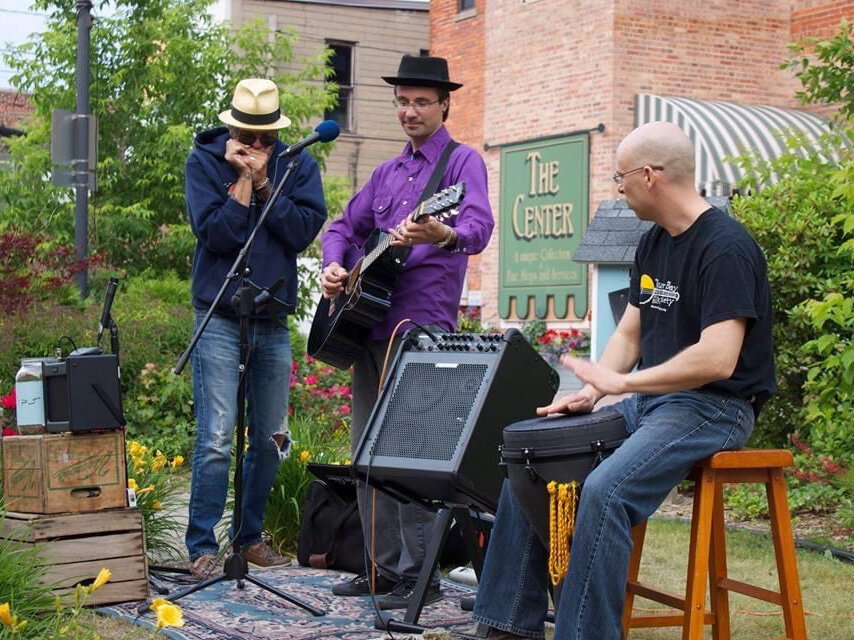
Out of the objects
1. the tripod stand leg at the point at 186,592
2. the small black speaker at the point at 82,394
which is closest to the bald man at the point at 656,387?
A: the tripod stand leg at the point at 186,592

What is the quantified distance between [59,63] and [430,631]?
34.1ft

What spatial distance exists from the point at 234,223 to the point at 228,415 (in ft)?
2.71

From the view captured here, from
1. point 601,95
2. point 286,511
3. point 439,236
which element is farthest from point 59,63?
point 439,236

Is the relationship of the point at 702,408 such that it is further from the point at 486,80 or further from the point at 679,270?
the point at 486,80

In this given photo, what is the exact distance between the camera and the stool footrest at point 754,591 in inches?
173

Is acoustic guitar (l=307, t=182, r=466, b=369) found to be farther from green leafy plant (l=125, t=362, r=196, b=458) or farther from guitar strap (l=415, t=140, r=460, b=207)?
green leafy plant (l=125, t=362, r=196, b=458)

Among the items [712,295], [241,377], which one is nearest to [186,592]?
[241,377]

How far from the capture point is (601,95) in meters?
18.1

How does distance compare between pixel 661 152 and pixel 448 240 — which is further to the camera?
pixel 448 240

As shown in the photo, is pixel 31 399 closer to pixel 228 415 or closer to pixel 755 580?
pixel 228 415

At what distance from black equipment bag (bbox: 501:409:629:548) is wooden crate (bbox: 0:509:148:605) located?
6.24ft

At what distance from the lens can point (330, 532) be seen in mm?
6230

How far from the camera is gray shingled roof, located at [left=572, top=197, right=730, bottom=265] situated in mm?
8727

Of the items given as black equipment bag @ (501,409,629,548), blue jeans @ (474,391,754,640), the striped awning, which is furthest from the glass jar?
the striped awning
